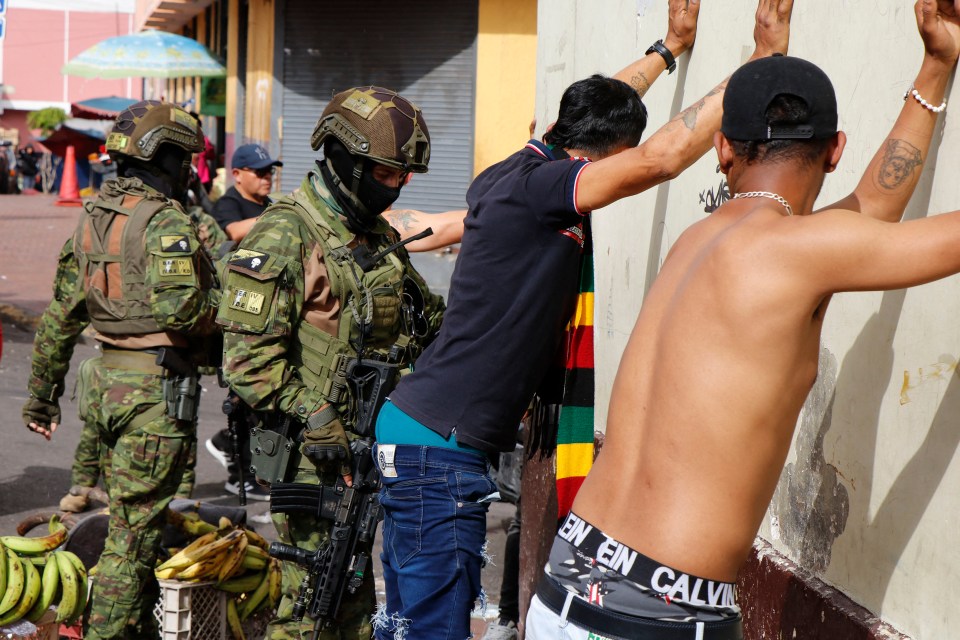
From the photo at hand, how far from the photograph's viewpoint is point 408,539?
320 cm

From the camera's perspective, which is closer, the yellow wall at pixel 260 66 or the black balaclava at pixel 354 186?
the black balaclava at pixel 354 186

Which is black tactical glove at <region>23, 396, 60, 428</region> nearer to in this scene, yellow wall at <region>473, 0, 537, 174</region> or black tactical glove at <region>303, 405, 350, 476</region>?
black tactical glove at <region>303, 405, 350, 476</region>

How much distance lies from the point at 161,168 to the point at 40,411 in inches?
52.5

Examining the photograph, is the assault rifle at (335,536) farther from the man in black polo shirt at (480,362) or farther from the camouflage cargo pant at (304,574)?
the man in black polo shirt at (480,362)

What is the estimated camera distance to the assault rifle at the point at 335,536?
12.4ft

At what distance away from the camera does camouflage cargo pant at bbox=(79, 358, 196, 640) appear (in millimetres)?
4613

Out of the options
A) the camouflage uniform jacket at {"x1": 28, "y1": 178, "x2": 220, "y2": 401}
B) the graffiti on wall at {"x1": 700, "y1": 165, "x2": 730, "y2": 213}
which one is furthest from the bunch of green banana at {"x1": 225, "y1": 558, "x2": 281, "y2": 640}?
the graffiti on wall at {"x1": 700, "y1": 165, "x2": 730, "y2": 213}

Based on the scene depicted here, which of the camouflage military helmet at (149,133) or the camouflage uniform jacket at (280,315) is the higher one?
the camouflage military helmet at (149,133)

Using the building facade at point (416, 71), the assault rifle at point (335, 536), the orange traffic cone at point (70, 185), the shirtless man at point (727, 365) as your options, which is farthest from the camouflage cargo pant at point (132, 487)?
the orange traffic cone at point (70, 185)

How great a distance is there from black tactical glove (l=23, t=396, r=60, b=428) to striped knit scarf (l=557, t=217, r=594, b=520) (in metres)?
2.94

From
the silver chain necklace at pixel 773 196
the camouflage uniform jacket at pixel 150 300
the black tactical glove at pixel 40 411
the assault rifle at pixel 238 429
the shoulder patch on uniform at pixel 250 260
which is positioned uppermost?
the silver chain necklace at pixel 773 196

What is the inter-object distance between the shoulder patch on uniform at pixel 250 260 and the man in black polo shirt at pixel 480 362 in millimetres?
777

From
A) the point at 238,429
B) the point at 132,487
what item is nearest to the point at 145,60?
the point at 238,429

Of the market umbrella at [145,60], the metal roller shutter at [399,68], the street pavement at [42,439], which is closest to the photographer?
the street pavement at [42,439]
